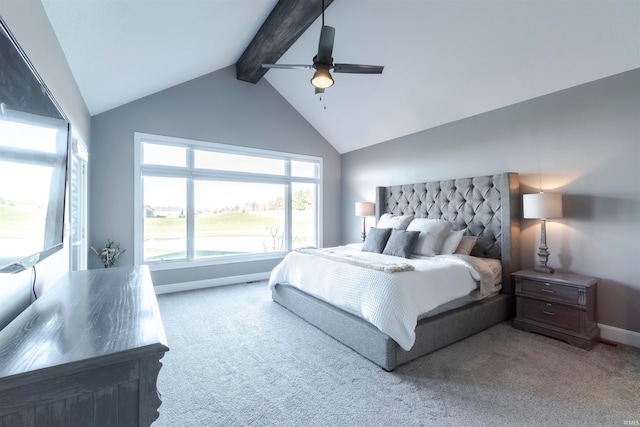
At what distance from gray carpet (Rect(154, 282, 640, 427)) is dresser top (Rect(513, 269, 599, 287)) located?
0.59 meters

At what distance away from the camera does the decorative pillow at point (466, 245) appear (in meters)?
3.47

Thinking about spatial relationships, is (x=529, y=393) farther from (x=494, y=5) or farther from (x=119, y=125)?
(x=119, y=125)

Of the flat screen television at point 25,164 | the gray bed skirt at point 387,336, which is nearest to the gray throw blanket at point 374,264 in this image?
the gray bed skirt at point 387,336

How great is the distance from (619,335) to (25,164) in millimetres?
4627

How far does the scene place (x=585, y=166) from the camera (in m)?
2.94

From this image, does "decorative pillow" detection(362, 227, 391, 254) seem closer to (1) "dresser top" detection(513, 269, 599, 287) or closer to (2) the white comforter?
(2) the white comforter

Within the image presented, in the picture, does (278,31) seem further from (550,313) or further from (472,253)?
(550,313)

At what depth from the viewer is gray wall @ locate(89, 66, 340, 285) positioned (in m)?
3.89

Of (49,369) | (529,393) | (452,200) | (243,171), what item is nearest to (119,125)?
(243,171)

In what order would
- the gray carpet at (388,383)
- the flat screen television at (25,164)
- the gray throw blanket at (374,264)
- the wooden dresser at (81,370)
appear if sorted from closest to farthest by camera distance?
1. the wooden dresser at (81,370)
2. the flat screen television at (25,164)
3. the gray carpet at (388,383)
4. the gray throw blanket at (374,264)

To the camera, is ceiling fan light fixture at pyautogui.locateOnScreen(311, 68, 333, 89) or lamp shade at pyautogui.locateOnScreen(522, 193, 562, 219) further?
lamp shade at pyautogui.locateOnScreen(522, 193, 562, 219)

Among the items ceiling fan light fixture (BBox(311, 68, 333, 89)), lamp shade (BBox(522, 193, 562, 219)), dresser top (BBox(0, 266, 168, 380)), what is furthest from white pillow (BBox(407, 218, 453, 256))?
dresser top (BBox(0, 266, 168, 380))

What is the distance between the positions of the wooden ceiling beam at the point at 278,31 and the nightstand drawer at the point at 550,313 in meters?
3.81

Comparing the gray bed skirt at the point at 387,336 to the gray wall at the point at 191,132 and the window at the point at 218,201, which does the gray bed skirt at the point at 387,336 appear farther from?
the gray wall at the point at 191,132
